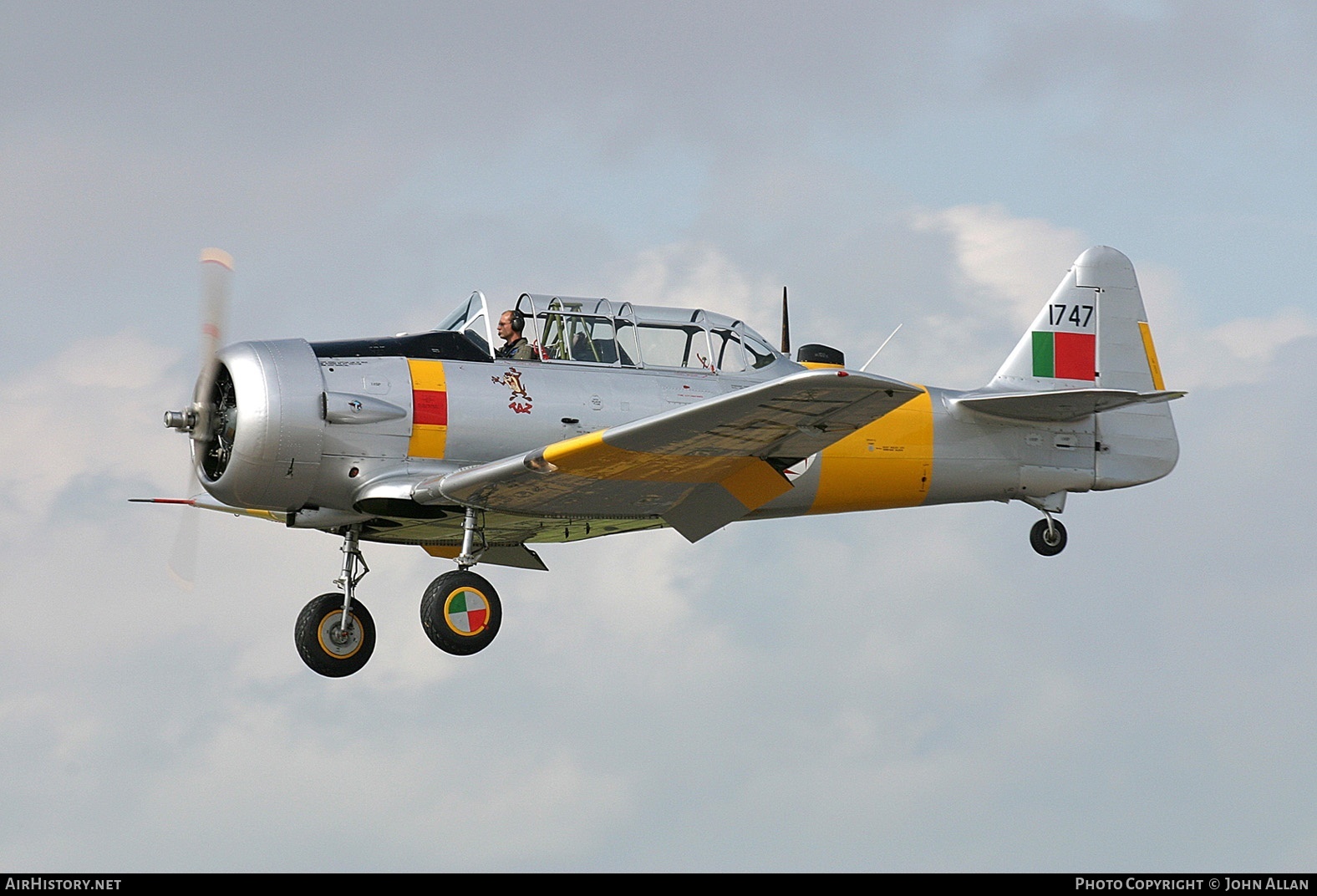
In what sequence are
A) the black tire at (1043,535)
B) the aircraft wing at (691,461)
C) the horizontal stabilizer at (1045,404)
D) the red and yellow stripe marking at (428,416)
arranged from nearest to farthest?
the aircraft wing at (691,461)
the red and yellow stripe marking at (428,416)
the horizontal stabilizer at (1045,404)
the black tire at (1043,535)

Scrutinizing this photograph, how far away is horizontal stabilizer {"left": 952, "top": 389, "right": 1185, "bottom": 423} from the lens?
14.8 metres

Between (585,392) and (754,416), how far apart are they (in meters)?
2.24

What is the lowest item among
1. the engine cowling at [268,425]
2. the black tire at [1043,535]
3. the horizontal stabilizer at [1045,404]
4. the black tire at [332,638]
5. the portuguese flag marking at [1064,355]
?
the black tire at [332,638]

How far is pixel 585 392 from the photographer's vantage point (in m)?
13.6

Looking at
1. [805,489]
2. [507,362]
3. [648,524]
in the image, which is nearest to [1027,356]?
[805,489]

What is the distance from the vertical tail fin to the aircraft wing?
12.8 ft

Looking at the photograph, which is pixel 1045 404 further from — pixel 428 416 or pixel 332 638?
pixel 332 638

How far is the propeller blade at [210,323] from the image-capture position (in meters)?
13.1

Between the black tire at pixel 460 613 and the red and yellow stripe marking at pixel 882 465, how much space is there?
327 cm

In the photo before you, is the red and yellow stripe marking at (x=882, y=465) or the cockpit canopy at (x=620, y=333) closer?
the cockpit canopy at (x=620, y=333)

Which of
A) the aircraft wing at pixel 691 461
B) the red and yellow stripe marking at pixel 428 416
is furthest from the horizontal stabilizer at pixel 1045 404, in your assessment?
the red and yellow stripe marking at pixel 428 416

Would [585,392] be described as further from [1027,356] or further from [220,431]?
[1027,356]

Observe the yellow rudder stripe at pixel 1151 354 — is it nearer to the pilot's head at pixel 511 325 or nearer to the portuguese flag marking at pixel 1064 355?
the portuguese flag marking at pixel 1064 355

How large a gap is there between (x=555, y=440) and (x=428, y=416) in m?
0.97
